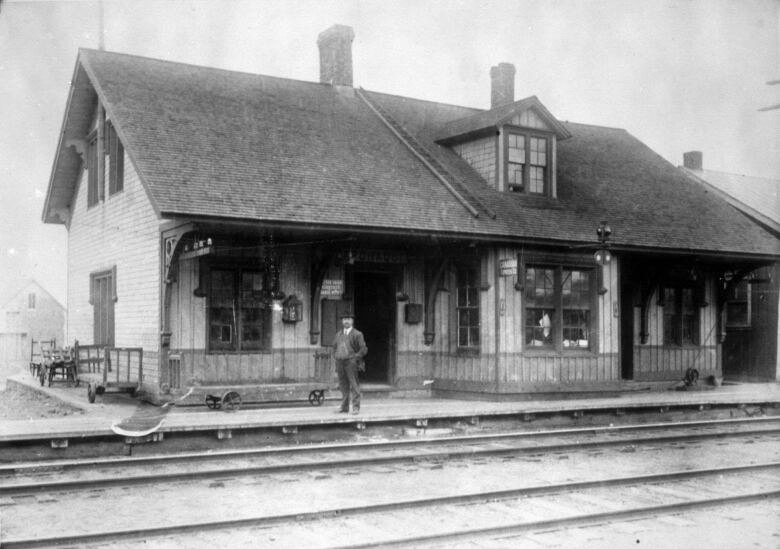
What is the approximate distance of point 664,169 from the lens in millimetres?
22953

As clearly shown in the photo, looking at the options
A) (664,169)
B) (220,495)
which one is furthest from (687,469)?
(664,169)

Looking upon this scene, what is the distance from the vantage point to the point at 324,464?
10.2m

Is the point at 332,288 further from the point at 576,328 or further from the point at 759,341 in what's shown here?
the point at 759,341

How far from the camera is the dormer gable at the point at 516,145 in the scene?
18.0 metres

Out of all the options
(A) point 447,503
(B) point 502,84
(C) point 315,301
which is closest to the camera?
(A) point 447,503

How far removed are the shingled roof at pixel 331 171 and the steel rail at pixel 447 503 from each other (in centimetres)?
675

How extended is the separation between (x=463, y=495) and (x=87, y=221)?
13912 millimetres

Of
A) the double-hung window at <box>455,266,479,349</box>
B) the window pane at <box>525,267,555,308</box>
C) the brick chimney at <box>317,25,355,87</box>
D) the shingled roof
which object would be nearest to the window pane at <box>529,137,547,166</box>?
the shingled roof

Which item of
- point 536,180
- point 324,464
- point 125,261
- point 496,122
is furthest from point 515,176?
point 324,464

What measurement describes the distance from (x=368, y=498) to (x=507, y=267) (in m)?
8.30

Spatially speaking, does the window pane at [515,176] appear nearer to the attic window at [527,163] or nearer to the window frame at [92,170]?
the attic window at [527,163]

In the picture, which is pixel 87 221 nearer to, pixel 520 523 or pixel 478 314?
pixel 478 314

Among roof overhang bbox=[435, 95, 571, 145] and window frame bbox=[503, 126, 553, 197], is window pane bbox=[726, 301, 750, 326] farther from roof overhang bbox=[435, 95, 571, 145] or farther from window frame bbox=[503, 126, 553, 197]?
roof overhang bbox=[435, 95, 571, 145]


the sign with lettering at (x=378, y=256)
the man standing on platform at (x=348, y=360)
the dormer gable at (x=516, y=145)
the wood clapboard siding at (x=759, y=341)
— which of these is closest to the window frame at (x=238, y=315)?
the sign with lettering at (x=378, y=256)
